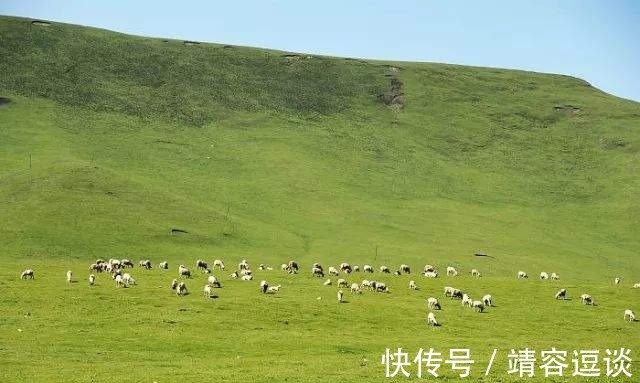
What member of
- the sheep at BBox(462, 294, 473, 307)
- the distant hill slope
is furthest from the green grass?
the sheep at BBox(462, 294, 473, 307)

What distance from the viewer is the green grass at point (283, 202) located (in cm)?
4072

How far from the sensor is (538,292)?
5925 centimetres

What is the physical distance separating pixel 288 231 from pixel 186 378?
2906 inches

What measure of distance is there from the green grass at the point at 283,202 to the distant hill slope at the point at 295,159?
53 centimetres

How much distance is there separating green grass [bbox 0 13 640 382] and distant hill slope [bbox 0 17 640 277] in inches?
21.1

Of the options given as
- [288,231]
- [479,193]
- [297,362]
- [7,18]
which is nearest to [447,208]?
[479,193]

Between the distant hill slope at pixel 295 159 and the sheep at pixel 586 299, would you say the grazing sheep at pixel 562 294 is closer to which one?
the sheep at pixel 586 299

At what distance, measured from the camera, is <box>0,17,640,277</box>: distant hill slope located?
9581 cm

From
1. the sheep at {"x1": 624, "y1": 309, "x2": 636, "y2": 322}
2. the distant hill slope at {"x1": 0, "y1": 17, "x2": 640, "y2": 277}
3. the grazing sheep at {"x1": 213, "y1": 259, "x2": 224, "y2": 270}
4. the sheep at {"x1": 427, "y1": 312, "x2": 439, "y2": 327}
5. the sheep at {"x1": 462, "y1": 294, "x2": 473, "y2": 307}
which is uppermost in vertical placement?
the distant hill slope at {"x1": 0, "y1": 17, "x2": 640, "y2": 277}

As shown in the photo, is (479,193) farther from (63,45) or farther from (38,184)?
(63,45)

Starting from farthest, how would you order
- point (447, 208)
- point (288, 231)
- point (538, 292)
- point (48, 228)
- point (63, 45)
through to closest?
point (63, 45), point (447, 208), point (288, 231), point (48, 228), point (538, 292)

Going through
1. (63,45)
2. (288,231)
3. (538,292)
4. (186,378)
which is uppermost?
(63,45)

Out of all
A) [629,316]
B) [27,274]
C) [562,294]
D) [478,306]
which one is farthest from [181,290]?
[629,316]

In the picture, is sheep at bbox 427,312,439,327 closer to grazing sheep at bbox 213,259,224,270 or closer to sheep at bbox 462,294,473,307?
sheep at bbox 462,294,473,307
